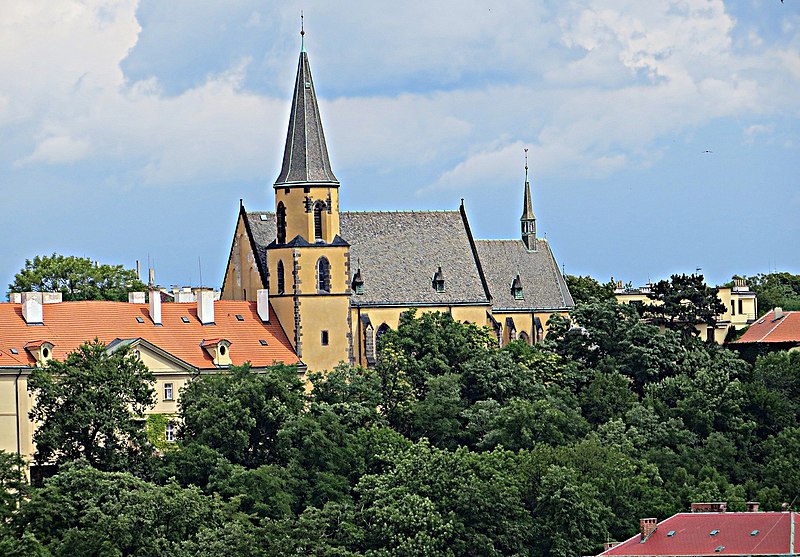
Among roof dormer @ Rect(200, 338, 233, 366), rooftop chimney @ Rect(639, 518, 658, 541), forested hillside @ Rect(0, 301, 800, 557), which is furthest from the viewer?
roof dormer @ Rect(200, 338, 233, 366)

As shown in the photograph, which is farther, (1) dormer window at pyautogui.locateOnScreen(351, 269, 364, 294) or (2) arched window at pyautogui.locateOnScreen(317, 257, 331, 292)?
(1) dormer window at pyautogui.locateOnScreen(351, 269, 364, 294)

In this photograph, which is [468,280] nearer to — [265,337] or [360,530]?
[265,337]

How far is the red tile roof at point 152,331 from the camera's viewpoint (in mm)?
83812

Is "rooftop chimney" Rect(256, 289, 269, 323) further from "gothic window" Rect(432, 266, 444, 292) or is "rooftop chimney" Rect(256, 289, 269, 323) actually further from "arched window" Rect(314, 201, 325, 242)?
"gothic window" Rect(432, 266, 444, 292)

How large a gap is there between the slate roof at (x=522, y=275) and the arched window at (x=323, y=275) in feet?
38.8

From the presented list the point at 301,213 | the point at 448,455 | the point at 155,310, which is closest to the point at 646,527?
the point at 448,455

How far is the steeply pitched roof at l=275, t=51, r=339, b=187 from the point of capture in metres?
92.6

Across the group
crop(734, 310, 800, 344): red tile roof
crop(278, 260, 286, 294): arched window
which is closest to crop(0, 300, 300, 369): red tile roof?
crop(278, 260, 286, 294): arched window

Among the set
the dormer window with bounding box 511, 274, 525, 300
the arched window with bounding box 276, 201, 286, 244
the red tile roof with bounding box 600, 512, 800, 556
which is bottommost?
the red tile roof with bounding box 600, 512, 800, 556

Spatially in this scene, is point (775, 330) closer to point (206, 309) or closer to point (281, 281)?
point (281, 281)

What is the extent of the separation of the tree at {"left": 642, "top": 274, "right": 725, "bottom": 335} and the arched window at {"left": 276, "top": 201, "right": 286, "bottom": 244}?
18915 millimetres

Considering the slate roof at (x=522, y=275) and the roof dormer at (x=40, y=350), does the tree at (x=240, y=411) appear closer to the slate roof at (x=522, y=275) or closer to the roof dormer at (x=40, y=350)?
the roof dormer at (x=40, y=350)

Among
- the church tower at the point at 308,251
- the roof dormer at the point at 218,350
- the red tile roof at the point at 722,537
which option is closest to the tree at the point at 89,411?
the roof dormer at the point at 218,350

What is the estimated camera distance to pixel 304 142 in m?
93.0
